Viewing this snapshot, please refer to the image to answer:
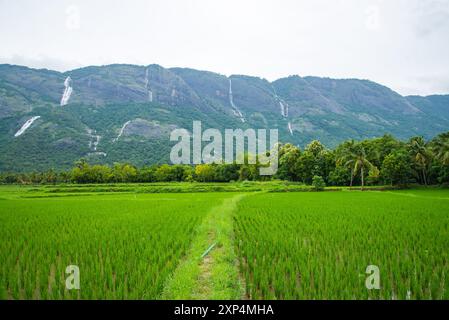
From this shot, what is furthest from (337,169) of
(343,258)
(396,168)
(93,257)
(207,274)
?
(93,257)

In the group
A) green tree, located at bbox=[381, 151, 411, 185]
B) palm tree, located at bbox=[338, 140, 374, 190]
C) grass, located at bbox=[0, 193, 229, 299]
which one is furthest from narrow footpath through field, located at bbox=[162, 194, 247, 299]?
green tree, located at bbox=[381, 151, 411, 185]

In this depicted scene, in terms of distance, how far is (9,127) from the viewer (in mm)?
142000

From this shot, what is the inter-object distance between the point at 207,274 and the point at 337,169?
4587 centimetres

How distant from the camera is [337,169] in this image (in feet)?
159

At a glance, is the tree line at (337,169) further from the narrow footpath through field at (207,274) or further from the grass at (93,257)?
the narrow footpath through field at (207,274)

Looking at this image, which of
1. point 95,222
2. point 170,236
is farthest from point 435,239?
point 95,222

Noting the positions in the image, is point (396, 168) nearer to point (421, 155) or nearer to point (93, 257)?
point (421, 155)

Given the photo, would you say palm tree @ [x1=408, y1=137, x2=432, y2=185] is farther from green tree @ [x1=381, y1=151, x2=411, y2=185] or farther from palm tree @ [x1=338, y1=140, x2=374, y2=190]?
palm tree @ [x1=338, y1=140, x2=374, y2=190]

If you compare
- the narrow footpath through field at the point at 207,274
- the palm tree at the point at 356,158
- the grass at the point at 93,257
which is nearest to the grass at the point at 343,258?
the narrow footpath through field at the point at 207,274

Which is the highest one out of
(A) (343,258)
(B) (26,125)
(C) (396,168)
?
(B) (26,125)

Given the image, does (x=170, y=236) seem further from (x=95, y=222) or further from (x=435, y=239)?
(x=435, y=239)

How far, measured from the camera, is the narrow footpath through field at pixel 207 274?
5582 mm

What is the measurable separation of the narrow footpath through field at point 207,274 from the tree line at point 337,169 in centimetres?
3217
